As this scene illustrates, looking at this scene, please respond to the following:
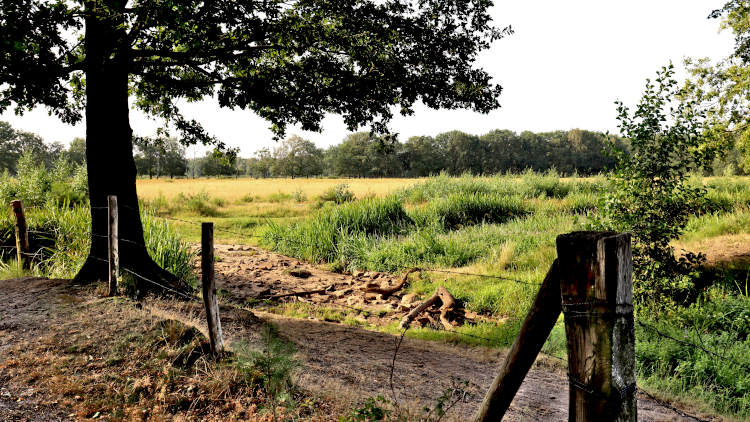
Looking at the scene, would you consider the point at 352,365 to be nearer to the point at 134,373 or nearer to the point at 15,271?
the point at 134,373

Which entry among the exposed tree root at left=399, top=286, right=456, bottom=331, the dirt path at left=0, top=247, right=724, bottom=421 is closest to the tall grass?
the dirt path at left=0, top=247, right=724, bottom=421

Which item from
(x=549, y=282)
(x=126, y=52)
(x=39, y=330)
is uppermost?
(x=126, y=52)

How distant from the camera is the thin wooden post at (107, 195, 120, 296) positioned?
24.4 feet

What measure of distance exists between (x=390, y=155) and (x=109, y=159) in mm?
74589

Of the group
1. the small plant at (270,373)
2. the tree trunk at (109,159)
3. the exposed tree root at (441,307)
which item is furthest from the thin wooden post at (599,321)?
the tree trunk at (109,159)

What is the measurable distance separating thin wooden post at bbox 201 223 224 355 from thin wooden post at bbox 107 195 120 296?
320cm

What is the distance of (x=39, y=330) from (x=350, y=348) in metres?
4.20

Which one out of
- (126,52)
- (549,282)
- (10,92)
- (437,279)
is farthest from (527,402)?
(10,92)

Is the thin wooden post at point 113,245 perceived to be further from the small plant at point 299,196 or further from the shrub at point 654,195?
the small plant at point 299,196

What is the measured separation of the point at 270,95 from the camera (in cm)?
843

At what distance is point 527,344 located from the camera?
7.25ft

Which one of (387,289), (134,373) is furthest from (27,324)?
(387,289)

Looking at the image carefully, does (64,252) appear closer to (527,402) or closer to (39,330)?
(39,330)

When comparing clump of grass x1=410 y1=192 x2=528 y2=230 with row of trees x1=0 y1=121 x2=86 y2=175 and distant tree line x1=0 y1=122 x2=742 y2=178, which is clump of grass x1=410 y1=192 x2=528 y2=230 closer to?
distant tree line x1=0 y1=122 x2=742 y2=178
